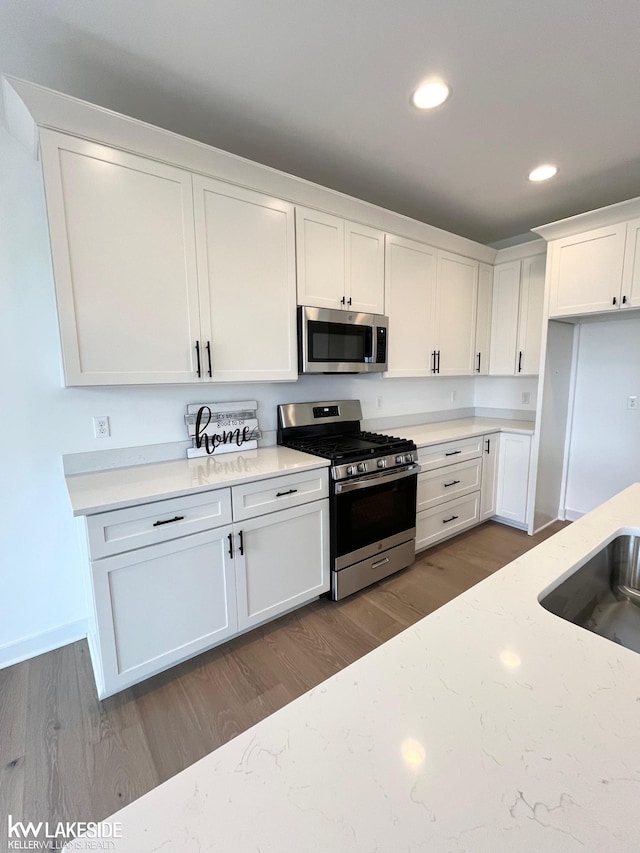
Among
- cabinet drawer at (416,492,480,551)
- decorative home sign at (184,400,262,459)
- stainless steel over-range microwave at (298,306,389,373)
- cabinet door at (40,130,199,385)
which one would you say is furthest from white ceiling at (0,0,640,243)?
cabinet drawer at (416,492,480,551)

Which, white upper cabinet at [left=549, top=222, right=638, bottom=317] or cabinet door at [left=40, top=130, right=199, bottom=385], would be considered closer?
cabinet door at [left=40, top=130, right=199, bottom=385]

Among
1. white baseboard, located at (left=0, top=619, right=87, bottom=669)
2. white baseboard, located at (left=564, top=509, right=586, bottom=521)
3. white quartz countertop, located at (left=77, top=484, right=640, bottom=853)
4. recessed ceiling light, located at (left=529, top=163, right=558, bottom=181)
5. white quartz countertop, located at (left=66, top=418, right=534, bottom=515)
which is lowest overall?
white baseboard, located at (left=0, top=619, right=87, bottom=669)

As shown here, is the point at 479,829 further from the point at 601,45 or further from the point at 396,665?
the point at 601,45

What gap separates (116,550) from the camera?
158 cm

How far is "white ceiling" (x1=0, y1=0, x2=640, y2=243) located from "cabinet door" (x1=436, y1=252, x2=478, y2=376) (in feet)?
2.66

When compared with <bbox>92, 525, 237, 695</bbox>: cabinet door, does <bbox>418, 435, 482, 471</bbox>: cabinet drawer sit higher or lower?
higher

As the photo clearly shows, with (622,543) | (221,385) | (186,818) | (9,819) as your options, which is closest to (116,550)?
(9,819)

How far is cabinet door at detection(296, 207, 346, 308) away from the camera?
90.7 inches

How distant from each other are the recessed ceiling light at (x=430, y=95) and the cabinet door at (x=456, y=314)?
4.46 feet

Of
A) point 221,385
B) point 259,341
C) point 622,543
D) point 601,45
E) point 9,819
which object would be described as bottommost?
point 9,819

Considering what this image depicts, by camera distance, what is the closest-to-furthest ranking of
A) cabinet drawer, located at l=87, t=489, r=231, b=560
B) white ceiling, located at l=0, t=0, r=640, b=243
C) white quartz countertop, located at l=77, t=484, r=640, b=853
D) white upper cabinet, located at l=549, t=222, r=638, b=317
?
1. white quartz countertop, located at l=77, t=484, r=640, b=853
2. white ceiling, located at l=0, t=0, r=640, b=243
3. cabinet drawer, located at l=87, t=489, r=231, b=560
4. white upper cabinet, located at l=549, t=222, r=638, b=317

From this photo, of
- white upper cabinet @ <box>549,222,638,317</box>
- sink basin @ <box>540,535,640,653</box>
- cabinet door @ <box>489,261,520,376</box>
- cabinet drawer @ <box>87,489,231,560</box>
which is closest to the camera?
sink basin @ <box>540,535,640,653</box>

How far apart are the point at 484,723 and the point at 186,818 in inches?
16.5

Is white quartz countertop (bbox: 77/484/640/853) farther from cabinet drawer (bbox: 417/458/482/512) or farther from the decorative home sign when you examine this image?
cabinet drawer (bbox: 417/458/482/512)
